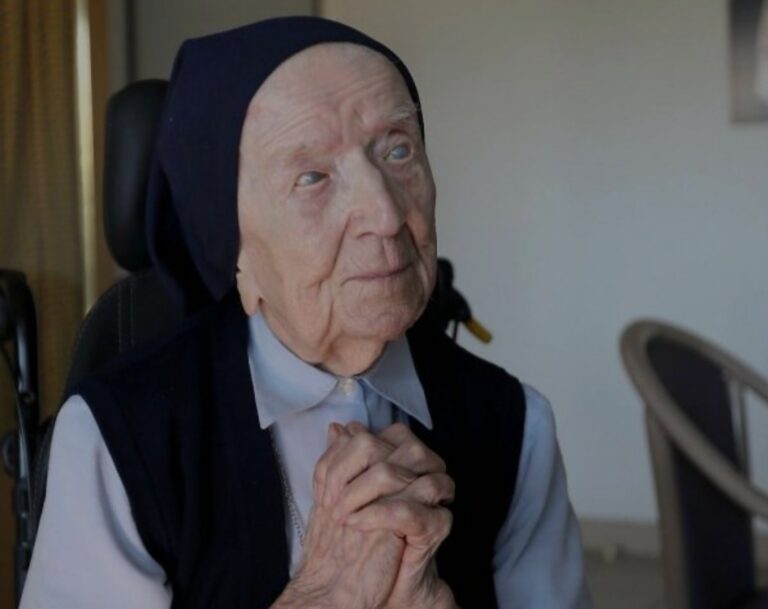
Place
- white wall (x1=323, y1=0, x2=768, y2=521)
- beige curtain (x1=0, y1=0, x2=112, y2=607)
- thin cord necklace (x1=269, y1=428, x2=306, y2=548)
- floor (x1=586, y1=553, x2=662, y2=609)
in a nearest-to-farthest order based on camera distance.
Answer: thin cord necklace (x1=269, y1=428, x2=306, y2=548) → beige curtain (x1=0, y1=0, x2=112, y2=607) → floor (x1=586, y1=553, x2=662, y2=609) → white wall (x1=323, y1=0, x2=768, y2=521)

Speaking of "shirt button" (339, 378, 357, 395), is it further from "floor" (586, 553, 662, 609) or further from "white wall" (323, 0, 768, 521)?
"white wall" (323, 0, 768, 521)

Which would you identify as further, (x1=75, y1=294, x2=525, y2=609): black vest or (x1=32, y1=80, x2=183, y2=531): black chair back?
(x1=32, y1=80, x2=183, y2=531): black chair back

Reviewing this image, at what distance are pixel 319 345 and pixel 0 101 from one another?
2.03m

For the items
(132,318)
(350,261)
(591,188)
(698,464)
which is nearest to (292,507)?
(350,261)

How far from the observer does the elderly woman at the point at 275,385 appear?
1.04 metres

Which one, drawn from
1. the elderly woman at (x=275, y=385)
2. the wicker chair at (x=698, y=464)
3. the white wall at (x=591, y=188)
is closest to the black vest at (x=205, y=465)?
the elderly woman at (x=275, y=385)

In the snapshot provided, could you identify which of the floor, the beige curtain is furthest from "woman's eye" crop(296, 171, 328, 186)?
the floor

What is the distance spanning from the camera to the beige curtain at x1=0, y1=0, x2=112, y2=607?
2.93 metres

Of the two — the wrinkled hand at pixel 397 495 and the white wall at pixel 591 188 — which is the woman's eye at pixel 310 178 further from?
the white wall at pixel 591 188

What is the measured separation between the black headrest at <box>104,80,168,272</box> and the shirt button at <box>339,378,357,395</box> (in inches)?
18.2

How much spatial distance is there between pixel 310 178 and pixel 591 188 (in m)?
3.30

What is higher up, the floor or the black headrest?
the black headrest

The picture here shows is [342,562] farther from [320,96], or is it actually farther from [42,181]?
[42,181]

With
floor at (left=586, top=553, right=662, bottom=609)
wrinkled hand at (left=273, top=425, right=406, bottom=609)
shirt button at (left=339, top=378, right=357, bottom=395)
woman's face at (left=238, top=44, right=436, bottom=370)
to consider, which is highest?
woman's face at (left=238, top=44, right=436, bottom=370)
